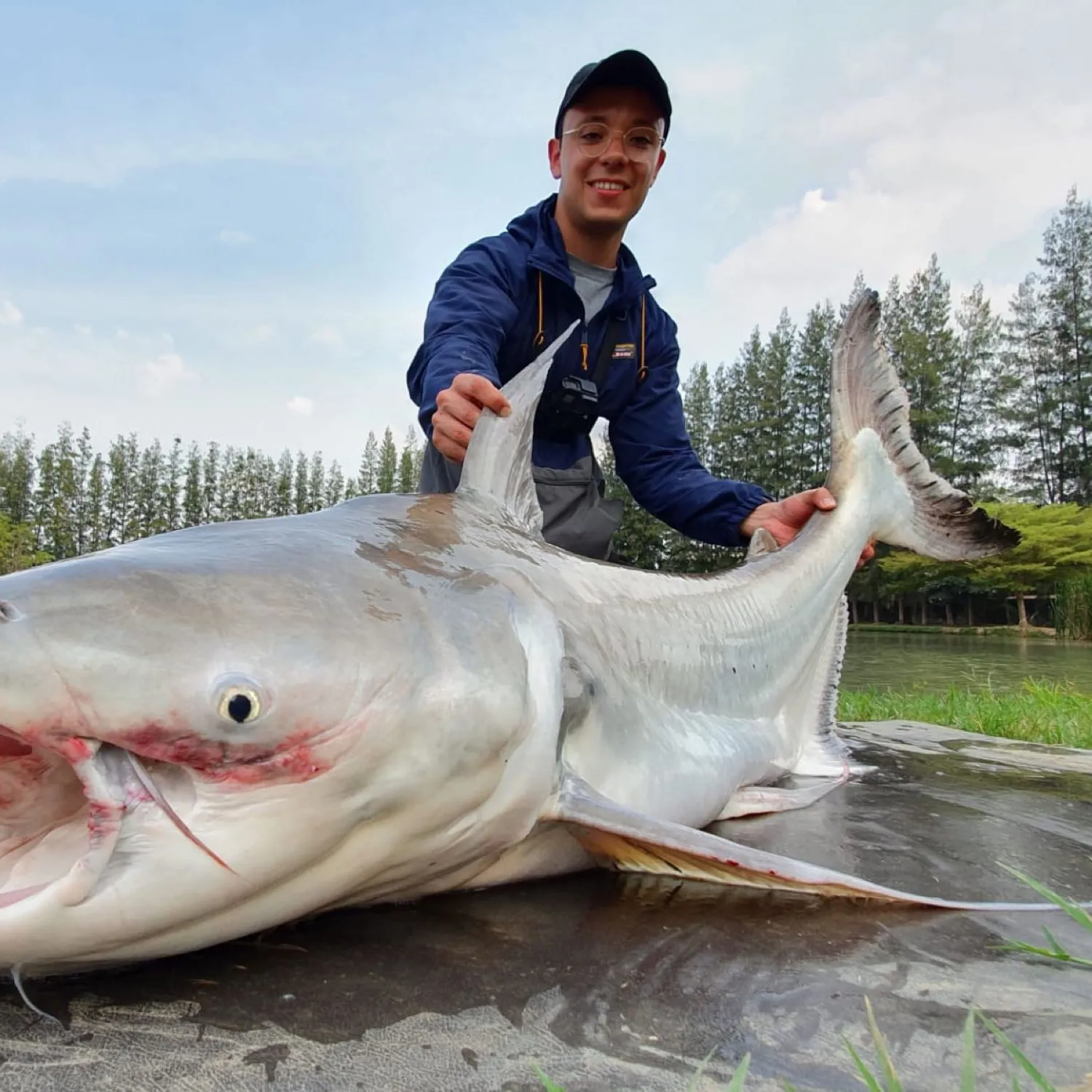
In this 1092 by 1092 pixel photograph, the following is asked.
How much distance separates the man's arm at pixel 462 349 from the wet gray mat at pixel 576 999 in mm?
1143

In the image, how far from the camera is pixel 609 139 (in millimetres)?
Result: 3432

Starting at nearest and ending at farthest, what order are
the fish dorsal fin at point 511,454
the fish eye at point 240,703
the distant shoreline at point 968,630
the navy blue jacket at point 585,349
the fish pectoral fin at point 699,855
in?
the fish eye at point 240,703 → the fish pectoral fin at point 699,855 → the fish dorsal fin at point 511,454 → the navy blue jacket at point 585,349 → the distant shoreline at point 968,630

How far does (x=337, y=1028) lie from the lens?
0.88 metres

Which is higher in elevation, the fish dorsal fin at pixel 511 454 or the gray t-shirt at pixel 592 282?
the gray t-shirt at pixel 592 282

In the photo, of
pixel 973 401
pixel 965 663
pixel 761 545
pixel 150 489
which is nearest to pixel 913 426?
pixel 973 401

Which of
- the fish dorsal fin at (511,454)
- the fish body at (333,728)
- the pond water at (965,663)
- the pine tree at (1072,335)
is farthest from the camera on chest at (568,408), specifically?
the pine tree at (1072,335)

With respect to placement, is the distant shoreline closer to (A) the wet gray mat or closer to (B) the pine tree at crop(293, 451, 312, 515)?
(A) the wet gray mat

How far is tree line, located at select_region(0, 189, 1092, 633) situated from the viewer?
32.3 metres

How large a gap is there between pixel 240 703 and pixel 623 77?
10.3 ft

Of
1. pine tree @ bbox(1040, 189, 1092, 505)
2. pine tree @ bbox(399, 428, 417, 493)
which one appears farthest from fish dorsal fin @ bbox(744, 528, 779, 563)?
pine tree @ bbox(399, 428, 417, 493)

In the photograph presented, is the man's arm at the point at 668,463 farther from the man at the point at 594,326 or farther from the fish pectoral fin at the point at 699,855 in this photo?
the fish pectoral fin at the point at 699,855

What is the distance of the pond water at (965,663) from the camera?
9344 millimetres

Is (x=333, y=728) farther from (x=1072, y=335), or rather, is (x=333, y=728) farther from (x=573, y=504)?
(x=1072, y=335)

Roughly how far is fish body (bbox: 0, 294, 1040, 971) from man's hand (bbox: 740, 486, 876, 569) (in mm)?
1478
